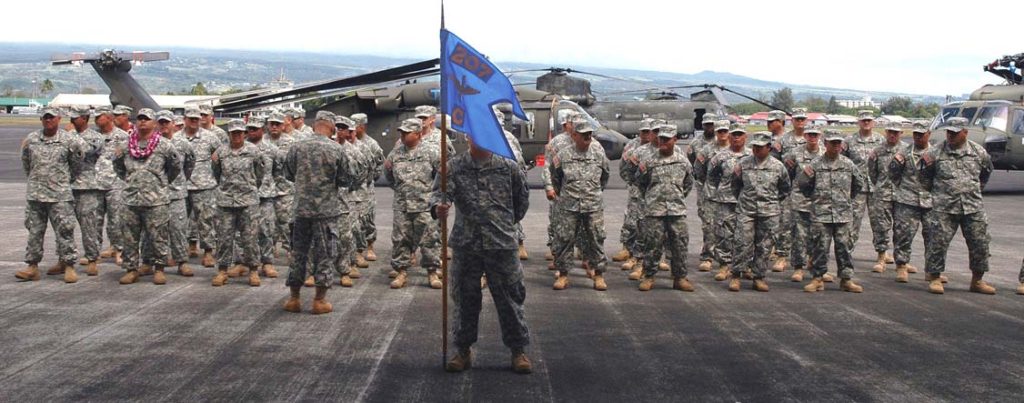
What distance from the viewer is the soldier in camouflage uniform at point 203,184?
12305 millimetres

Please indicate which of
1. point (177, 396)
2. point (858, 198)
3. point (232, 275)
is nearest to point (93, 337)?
point (177, 396)

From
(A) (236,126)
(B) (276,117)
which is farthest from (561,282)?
(B) (276,117)

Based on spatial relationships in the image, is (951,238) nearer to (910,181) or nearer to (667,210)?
(910,181)

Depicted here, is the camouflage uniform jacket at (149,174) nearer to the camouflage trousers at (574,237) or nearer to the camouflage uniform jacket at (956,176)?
the camouflage trousers at (574,237)

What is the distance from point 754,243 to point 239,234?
6.05 meters

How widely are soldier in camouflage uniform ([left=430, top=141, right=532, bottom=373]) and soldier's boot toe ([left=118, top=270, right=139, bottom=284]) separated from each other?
5046 mm

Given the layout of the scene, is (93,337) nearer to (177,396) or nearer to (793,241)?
(177,396)

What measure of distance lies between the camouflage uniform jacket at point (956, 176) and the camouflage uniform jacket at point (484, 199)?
6172 mm

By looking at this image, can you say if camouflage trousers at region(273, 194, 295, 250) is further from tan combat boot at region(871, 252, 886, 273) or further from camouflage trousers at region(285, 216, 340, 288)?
tan combat boot at region(871, 252, 886, 273)

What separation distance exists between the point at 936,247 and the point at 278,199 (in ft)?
26.4

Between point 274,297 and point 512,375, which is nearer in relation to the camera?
point 512,375

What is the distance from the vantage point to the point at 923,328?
29.6ft

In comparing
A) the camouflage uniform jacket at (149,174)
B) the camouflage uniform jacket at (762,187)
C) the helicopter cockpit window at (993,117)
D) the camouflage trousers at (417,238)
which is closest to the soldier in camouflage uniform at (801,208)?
the camouflage uniform jacket at (762,187)

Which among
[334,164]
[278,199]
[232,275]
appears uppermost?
[334,164]
